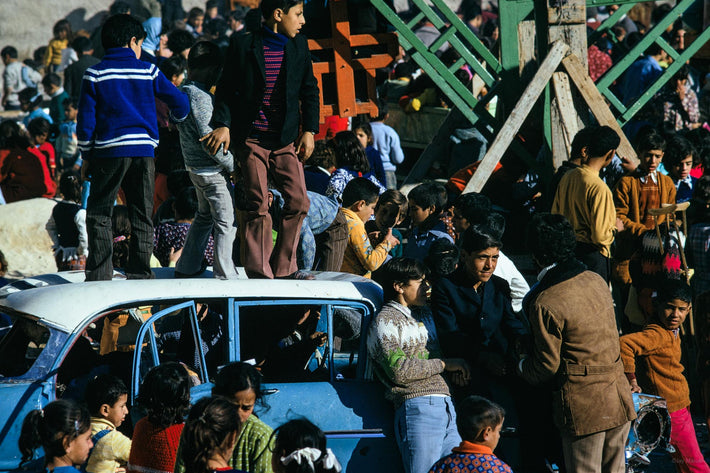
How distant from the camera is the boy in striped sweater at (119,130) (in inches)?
233

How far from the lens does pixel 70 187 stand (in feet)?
29.2

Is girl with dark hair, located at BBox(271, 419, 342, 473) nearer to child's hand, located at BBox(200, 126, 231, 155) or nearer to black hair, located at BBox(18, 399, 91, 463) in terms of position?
black hair, located at BBox(18, 399, 91, 463)

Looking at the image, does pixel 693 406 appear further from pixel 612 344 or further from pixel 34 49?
pixel 34 49

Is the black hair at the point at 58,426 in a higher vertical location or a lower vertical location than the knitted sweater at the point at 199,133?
lower

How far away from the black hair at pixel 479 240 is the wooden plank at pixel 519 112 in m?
3.09

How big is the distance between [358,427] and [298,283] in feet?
2.79

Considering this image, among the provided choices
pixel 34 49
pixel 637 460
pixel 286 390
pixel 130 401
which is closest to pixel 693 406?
pixel 637 460

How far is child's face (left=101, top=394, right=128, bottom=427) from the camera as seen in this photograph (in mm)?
4660

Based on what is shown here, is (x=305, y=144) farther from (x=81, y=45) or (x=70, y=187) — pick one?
(x=81, y=45)

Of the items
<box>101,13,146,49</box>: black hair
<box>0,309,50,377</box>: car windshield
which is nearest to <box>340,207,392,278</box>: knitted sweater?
<box>101,13,146,49</box>: black hair

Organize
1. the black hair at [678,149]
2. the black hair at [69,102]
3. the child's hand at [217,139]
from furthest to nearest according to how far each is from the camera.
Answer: the black hair at [69,102] < the black hair at [678,149] < the child's hand at [217,139]

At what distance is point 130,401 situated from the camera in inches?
192

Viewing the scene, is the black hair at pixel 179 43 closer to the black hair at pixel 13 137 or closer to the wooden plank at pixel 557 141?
the black hair at pixel 13 137

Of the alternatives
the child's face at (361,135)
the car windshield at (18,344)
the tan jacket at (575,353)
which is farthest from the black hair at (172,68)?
the tan jacket at (575,353)
